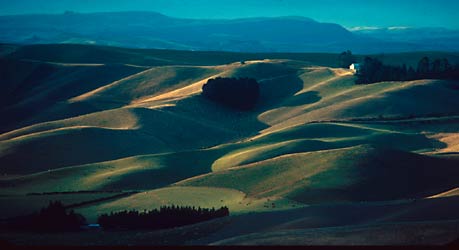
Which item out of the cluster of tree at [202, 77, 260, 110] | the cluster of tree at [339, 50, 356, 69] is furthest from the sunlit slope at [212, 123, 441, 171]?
the cluster of tree at [339, 50, 356, 69]

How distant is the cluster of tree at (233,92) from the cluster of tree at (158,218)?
216 feet

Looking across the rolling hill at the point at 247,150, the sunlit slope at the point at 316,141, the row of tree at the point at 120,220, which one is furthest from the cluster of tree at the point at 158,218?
the sunlit slope at the point at 316,141

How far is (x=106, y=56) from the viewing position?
161m

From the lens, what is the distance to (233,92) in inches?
4018

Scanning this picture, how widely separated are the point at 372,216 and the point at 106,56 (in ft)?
446

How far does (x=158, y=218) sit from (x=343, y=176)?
50.9ft

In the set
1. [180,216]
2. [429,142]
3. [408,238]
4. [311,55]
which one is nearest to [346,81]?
[429,142]

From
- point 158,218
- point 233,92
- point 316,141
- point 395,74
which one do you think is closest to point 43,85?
point 233,92

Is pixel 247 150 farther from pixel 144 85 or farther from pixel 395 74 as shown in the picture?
pixel 144 85

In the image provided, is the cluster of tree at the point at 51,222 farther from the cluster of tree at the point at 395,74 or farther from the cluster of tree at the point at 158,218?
the cluster of tree at the point at 395,74

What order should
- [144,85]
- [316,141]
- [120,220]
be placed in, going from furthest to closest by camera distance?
[144,85]
[316,141]
[120,220]

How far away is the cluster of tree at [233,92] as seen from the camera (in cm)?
10150

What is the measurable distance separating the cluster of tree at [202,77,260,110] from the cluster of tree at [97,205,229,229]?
6581 cm

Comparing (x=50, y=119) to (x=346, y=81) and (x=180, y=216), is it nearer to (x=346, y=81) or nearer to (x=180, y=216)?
(x=346, y=81)
